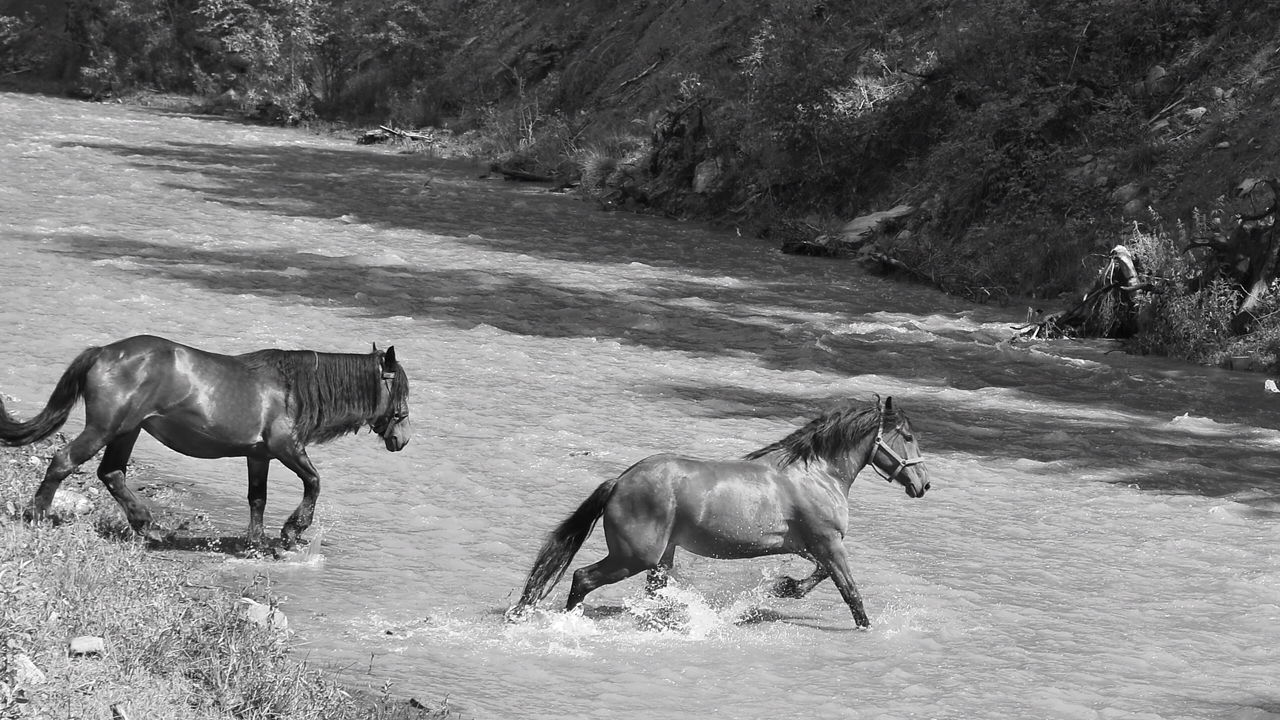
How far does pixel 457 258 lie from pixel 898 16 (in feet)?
46.1

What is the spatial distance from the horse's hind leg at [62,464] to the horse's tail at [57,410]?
0.32 metres

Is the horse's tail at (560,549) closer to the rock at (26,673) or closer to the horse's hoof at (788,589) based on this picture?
the horse's hoof at (788,589)

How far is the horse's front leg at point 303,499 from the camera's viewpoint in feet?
31.5

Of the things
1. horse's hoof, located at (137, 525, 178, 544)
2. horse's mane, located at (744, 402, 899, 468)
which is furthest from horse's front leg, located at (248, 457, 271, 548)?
horse's mane, located at (744, 402, 899, 468)

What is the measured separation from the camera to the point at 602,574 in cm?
859

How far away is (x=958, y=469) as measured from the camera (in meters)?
13.9

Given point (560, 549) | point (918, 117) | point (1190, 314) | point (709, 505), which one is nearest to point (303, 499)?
point (560, 549)

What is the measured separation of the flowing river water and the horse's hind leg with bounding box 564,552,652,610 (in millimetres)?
253

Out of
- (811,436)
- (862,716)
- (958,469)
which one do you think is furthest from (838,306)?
(862,716)

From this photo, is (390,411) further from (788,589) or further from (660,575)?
(788,589)

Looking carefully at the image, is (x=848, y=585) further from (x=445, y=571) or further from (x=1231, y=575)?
(x=1231, y=575)

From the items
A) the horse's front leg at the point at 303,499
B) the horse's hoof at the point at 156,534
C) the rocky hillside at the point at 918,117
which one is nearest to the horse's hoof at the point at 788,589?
the horse's front leg at the point at 303,499

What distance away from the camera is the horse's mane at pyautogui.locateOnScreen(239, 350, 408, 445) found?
9.79m

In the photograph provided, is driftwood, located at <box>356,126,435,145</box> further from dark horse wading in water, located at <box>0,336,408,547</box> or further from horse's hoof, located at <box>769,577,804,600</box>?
horse's hoof, located at <box>769,577,804,600</box>
